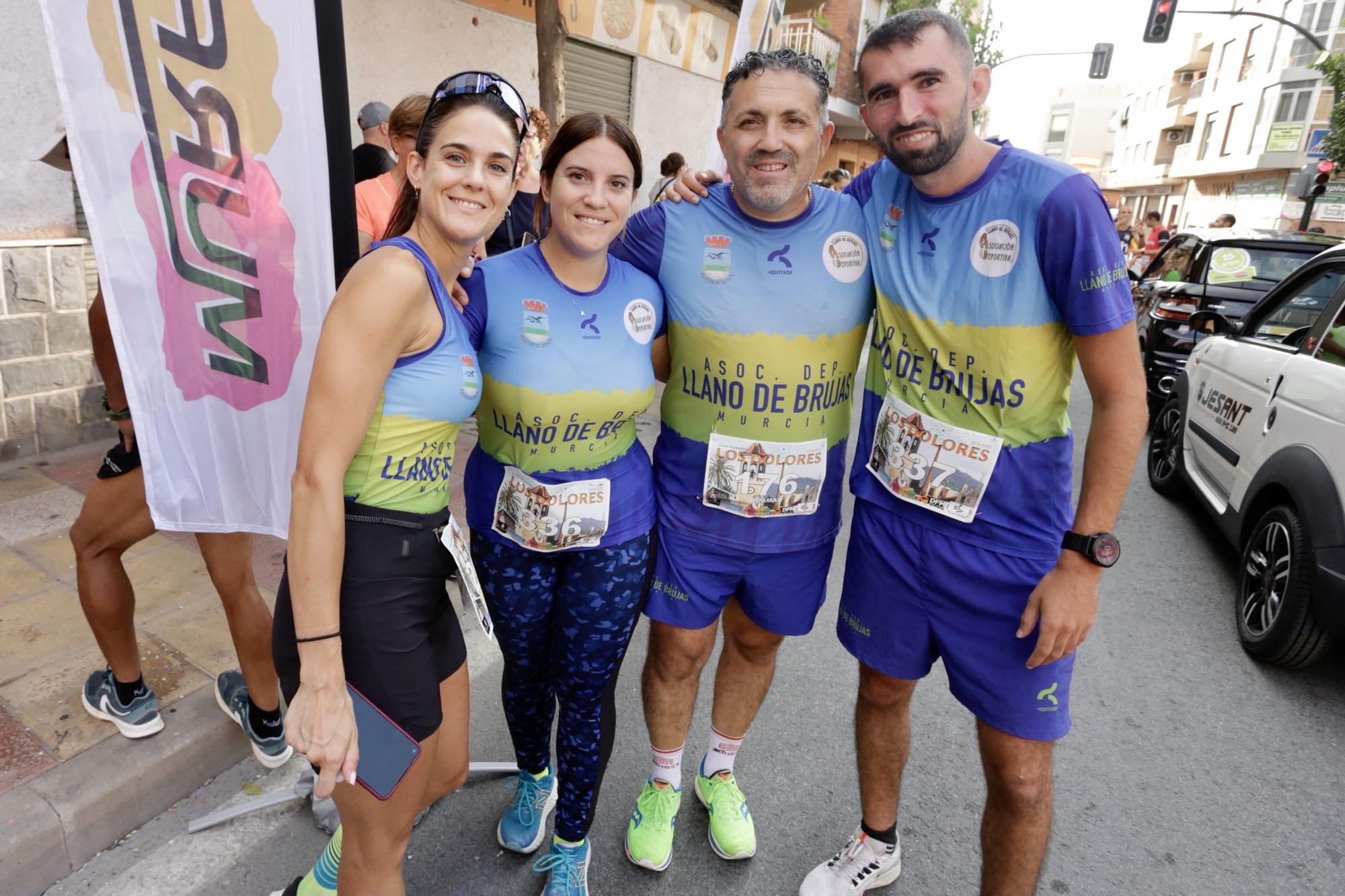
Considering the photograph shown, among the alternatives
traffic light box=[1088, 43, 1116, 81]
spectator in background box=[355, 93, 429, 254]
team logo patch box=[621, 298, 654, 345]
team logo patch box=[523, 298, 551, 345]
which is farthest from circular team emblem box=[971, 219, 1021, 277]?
traffic light box=[1088, 43, 1116, 81]

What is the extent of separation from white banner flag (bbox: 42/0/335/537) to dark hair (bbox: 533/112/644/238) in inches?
21.1

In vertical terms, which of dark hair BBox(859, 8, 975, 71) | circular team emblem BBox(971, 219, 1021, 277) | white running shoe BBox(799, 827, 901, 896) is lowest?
white running shoe BBox(799, 827, 901, 896)

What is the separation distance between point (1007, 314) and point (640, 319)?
2.77 feet

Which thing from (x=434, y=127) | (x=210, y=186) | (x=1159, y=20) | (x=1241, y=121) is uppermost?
(x=1241, y=121)

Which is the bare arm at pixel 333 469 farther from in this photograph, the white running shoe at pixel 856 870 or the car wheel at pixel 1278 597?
the car wheel at pixel 1278 597

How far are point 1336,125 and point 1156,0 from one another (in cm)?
457

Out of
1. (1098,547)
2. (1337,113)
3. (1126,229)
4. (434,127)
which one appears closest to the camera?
(434,127)

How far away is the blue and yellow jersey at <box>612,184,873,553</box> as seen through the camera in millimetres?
1999

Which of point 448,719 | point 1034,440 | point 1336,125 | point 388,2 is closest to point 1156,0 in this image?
point 1336,125

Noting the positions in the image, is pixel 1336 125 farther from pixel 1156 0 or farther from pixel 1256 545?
pixel 1256 545

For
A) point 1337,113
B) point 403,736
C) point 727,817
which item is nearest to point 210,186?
point 403,736

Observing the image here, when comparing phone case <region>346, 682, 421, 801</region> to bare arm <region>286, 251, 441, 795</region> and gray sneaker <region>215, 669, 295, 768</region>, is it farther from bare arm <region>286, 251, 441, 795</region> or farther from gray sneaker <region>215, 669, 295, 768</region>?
gray sneaker <region>215, 669, 295, 768</region>

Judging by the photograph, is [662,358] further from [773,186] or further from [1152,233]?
[1152,233]

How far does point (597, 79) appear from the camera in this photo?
31.7ft
